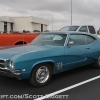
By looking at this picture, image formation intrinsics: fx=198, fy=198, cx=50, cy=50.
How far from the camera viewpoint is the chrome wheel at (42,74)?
5193 millimetres

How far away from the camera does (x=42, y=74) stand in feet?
17.3

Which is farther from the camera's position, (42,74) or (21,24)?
(21,24)

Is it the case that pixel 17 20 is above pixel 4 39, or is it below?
above

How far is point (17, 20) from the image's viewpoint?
3132 inches

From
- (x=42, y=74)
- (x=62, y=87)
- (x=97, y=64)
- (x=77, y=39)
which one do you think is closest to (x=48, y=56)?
(x=42, y=74)

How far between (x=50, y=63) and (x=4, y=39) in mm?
4384

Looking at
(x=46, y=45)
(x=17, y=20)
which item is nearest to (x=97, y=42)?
(x=46, y=45)

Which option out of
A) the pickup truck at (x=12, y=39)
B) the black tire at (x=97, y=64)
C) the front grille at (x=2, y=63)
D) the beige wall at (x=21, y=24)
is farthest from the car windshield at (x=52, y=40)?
the beige wall at (x=21, y=24)

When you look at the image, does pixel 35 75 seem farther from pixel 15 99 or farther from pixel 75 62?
pixel 75 62

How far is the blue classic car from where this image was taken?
15.7 ft

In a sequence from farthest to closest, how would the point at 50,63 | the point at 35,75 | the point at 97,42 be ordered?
1. the point at 97,42
2. the point at 50,63
3. the point at 35,75

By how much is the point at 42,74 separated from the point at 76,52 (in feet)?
4.86

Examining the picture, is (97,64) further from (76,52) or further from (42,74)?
(42,74)

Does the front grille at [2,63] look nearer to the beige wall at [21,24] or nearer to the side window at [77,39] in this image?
the side window at [77,39]
